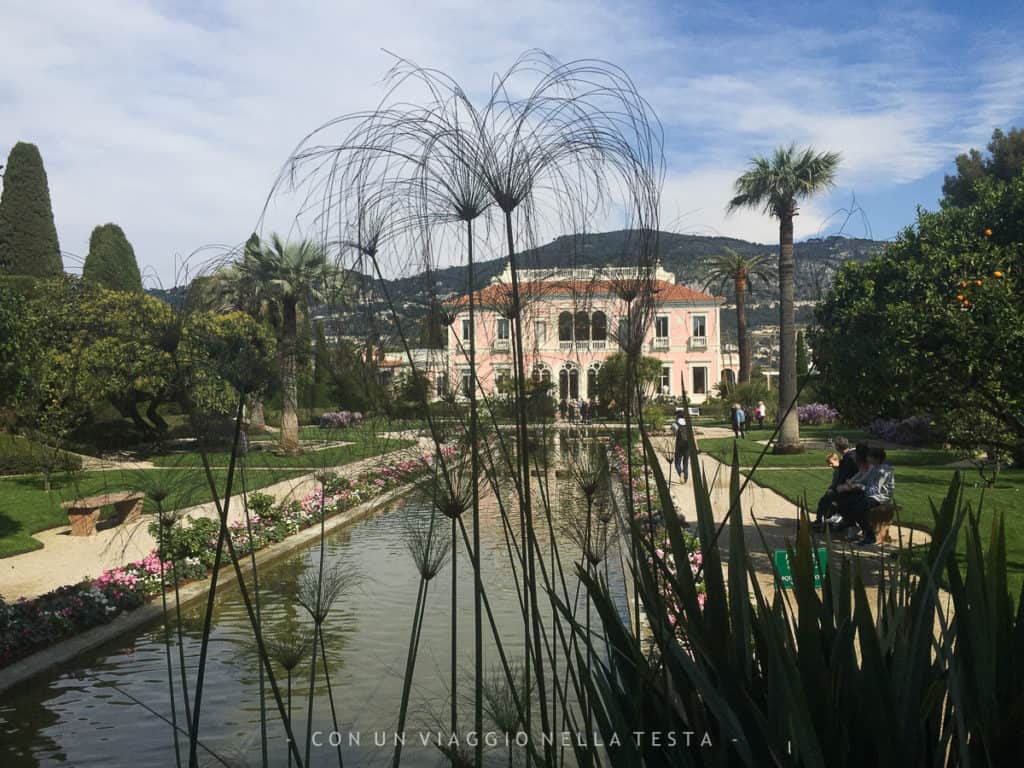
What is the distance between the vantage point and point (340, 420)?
2775 mm

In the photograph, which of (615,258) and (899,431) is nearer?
(615,258)

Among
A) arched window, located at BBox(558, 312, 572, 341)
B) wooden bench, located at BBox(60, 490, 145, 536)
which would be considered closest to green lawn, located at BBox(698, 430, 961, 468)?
wooden bench, located at BBox(60, 490, 145, 536)

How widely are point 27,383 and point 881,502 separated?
411 inches

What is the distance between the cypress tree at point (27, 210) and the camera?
34750mm

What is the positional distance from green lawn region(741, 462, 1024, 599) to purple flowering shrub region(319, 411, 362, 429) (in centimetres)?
623

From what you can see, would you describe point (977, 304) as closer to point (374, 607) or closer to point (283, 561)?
point (374, 607)

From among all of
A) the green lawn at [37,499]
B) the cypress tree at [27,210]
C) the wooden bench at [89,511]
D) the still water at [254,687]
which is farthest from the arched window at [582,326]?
the cypress tree at [27,210]

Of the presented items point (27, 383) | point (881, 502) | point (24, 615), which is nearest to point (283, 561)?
point (24, 615)

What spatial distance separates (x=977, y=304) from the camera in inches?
283

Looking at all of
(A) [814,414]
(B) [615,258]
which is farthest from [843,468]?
(A) [814,414]

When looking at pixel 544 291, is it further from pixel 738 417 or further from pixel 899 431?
pixel 899 431

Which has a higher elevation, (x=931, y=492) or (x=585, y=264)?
(x=585, y=264)

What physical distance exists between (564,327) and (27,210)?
3866 cm

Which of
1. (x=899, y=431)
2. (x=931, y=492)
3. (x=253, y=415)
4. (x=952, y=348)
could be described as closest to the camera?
(x=952, y=348)
